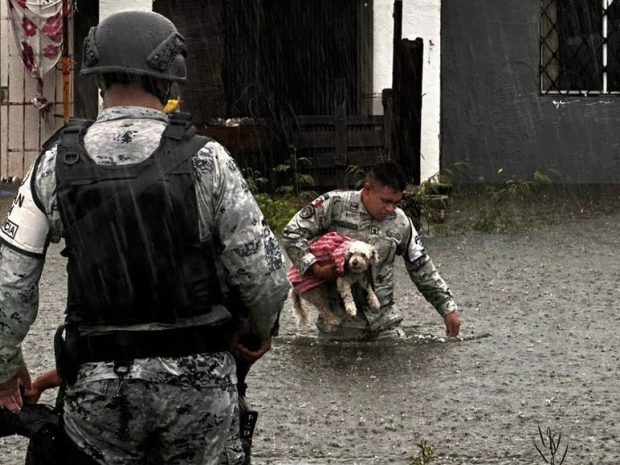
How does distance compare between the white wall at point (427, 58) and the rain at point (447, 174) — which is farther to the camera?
the white wall at point (427, 58)

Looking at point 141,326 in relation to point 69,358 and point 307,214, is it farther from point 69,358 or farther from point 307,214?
point 307,214

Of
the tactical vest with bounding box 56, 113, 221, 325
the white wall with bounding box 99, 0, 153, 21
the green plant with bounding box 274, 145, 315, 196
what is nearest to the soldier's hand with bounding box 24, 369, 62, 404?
the tactical vest with bounding box 56, 113, 221, 325

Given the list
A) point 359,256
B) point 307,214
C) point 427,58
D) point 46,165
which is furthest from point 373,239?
point 427,58

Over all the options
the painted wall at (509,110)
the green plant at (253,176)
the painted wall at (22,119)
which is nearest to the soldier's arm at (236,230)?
the green plant at (253,176)

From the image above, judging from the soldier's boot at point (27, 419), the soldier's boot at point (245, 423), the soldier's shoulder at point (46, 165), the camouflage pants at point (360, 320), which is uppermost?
the soldier's shoulder at point (46, 165)

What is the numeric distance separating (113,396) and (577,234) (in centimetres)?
1006

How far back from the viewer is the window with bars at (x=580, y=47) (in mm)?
16250

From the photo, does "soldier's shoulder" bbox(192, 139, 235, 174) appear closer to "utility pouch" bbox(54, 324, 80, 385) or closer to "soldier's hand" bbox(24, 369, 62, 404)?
"utility pouch" bbox(54, 324, 80, 385)

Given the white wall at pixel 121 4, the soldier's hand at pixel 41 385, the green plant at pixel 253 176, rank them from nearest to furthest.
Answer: the soldier's hand at pixel 41 385, the green plant at pixel 253 176, the white wall at pixel 121 4

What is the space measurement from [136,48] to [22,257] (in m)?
0.63

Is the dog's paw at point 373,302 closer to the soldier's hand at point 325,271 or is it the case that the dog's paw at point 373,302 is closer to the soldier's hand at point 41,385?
the soldier's hand at point 325,271

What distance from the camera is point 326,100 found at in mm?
16750

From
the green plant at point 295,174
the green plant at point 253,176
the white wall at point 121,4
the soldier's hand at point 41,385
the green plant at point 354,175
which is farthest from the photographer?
the white wall at point 121,4

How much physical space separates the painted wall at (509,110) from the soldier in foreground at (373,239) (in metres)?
8.55
